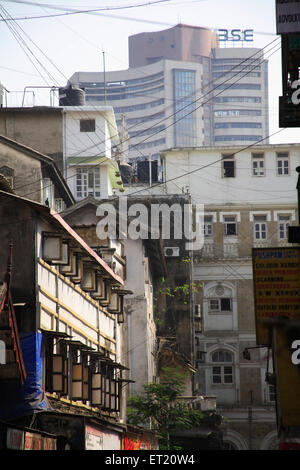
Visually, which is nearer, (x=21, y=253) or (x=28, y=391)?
(x=28, y=391)

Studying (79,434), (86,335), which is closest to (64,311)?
(86,335)

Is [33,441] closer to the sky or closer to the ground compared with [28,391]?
closer to the ground

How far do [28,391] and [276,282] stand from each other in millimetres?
6856

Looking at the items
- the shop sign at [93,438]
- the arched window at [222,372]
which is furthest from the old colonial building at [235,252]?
the shop sign at [93,438]

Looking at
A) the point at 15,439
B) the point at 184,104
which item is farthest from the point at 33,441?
the point at 184,104

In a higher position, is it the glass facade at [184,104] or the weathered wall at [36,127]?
the glass facade at [184,104]

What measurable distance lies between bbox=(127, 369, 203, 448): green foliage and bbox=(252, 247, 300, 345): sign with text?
16.3 metres

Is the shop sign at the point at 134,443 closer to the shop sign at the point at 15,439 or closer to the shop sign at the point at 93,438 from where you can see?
the shop sign at the point at 93,438

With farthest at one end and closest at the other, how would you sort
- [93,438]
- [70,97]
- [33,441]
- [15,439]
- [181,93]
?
[181,93] → [70,97] → [93,438] → [33,441] → [15,439]

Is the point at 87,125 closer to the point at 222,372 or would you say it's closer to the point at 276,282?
the point at 222,372

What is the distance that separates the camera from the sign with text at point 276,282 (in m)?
22.6

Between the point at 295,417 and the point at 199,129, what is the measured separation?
144m

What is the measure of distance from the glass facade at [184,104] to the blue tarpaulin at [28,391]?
440 ft

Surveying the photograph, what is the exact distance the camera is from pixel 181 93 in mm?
164875
